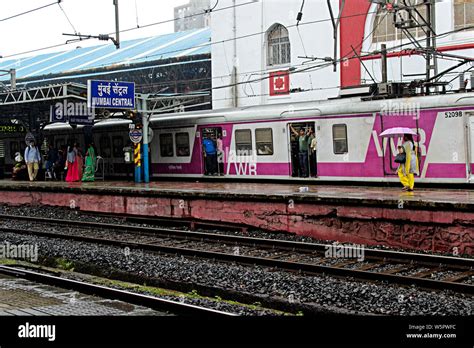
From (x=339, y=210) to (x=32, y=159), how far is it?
719 inches

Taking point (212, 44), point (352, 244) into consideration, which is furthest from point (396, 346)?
point (212, 44)

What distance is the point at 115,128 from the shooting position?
28703 millimetres

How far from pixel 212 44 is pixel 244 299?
28.0 m

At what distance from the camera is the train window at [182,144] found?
82.4 feet

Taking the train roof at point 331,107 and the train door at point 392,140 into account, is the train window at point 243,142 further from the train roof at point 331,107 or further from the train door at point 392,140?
the train door at point 392,140

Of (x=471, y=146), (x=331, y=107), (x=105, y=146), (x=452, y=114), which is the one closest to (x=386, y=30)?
(x=331, y=107)

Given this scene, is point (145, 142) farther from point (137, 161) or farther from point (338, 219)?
point (338, 219)

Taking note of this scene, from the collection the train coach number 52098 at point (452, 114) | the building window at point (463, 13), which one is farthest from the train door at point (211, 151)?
the building window at point (463, 13)

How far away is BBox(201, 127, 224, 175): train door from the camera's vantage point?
2384cm

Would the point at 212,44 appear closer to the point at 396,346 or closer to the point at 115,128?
the point at 115,128

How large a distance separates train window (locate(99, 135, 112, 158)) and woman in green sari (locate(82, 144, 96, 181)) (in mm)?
2045

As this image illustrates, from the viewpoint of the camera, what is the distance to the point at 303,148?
21016mm
